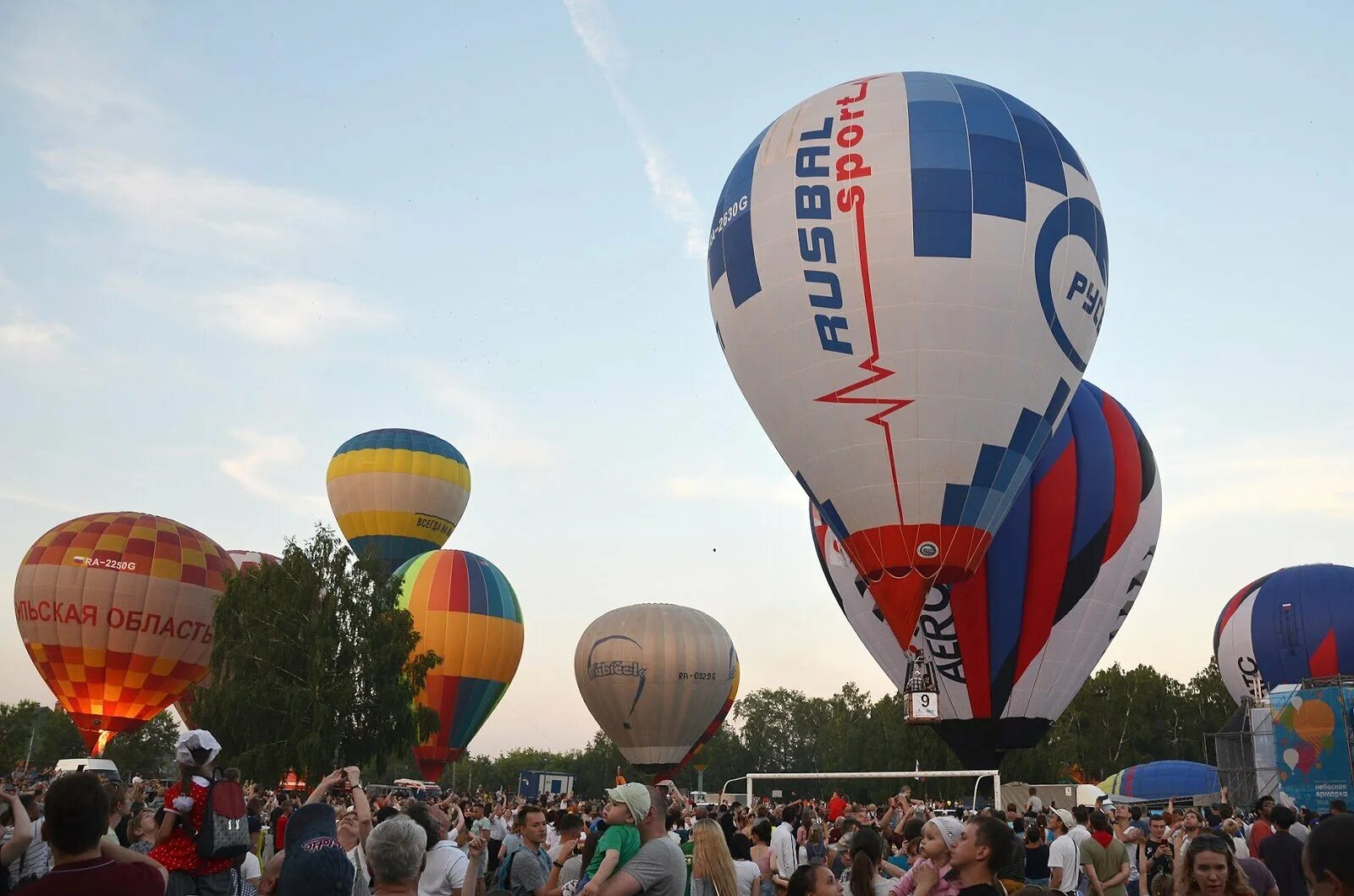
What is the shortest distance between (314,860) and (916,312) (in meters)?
14.9

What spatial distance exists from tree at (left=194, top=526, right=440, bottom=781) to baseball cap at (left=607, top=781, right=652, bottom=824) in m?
20.8

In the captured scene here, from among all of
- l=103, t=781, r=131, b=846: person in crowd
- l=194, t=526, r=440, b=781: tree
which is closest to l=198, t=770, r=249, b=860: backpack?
l=103, t=781, r=131, b=846: person in crowd

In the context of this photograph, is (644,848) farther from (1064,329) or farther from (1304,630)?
(1304,630)

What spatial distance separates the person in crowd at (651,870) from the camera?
Result: 15.9 feet

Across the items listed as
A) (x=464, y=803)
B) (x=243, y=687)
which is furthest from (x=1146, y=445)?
(x=243, y=687)

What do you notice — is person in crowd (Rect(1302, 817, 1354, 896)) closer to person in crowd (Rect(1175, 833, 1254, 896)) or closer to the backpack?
person in crowd (Rect(1175, 833, 1254, 896))

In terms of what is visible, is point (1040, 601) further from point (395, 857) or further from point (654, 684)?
point (395, 857)

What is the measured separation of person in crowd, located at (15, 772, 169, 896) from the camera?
3.20m

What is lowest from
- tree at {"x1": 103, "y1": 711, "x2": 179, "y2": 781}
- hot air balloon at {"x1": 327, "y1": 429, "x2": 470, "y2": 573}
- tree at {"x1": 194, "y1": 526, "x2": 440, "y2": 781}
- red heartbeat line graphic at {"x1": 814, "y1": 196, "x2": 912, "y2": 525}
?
tree at {"x1": 103, "y1": 711, "x2": 179, "y2": 781}

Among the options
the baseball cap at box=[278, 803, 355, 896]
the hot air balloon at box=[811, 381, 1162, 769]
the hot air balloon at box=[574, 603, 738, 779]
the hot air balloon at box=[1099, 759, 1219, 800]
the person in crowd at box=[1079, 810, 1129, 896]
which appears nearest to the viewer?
the baseball cap at box=[278, 803, 355, 896]

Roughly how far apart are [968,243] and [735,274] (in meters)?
3.85

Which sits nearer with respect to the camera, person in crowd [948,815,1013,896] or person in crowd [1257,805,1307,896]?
person in crowd [948,815,1013,896]

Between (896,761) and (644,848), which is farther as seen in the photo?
(896,761)

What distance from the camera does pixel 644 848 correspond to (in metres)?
4.92
